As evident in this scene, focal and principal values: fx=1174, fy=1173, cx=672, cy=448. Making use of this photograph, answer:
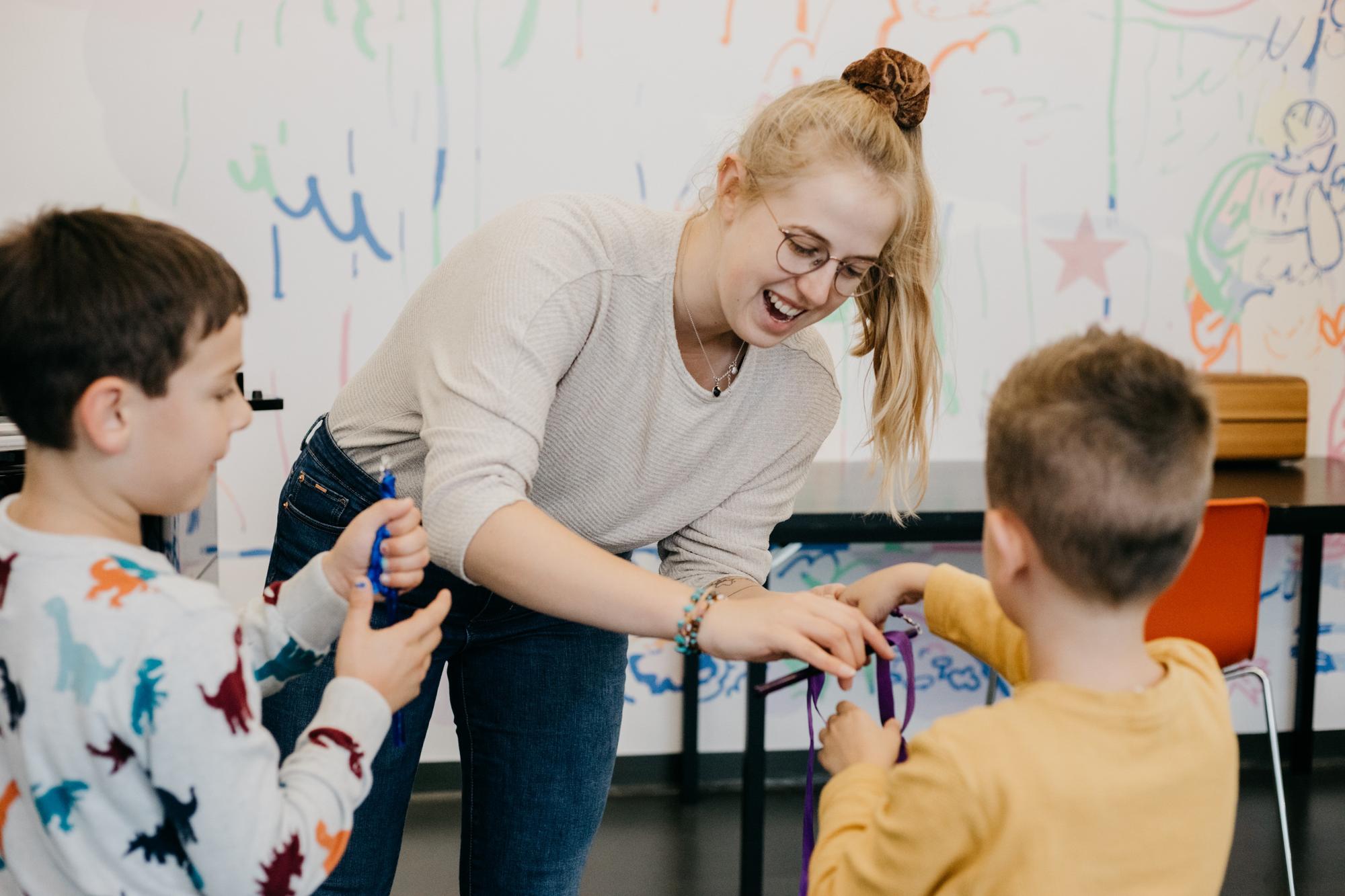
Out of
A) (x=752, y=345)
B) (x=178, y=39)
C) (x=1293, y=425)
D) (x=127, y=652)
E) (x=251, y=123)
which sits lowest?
(x=1293, y=425)

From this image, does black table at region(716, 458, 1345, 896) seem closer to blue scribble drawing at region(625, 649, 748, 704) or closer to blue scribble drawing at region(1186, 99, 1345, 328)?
blue scribble drawing at region(625, 649, 748, 704)

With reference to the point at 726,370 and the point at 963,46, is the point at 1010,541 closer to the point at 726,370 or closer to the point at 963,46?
the point at 726,370

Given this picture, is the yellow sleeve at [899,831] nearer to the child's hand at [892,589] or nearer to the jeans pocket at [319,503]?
the child's hand at [892,589]

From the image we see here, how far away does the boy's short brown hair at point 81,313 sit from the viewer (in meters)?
0.85

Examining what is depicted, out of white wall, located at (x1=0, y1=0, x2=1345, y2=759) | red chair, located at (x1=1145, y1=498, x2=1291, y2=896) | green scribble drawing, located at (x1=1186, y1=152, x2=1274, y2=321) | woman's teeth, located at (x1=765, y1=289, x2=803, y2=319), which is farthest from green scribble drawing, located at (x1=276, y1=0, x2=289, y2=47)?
green scribble drawing, located at (x1=1186, y1=152, x2=1274, y2=321)

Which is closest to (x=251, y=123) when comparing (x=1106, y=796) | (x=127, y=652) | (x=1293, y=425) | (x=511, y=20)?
(x=511, y=20)

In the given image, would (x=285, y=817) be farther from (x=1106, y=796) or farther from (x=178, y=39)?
(x=178, y=39)

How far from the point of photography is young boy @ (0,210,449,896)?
81 centimetres

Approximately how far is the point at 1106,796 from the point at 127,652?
27.9 inches

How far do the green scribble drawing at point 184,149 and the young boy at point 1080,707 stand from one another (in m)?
2.01

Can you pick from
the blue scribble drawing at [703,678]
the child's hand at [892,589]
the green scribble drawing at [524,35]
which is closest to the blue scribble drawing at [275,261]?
the green scribble drawing at [524,35]

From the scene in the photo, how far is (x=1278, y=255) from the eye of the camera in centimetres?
287

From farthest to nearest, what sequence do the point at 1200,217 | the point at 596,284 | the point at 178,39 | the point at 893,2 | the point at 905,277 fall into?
the point at 1200,217, the point at 893,2, the point at 178,39, the point at 905,277, the point at 596,284

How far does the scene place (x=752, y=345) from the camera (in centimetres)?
135
